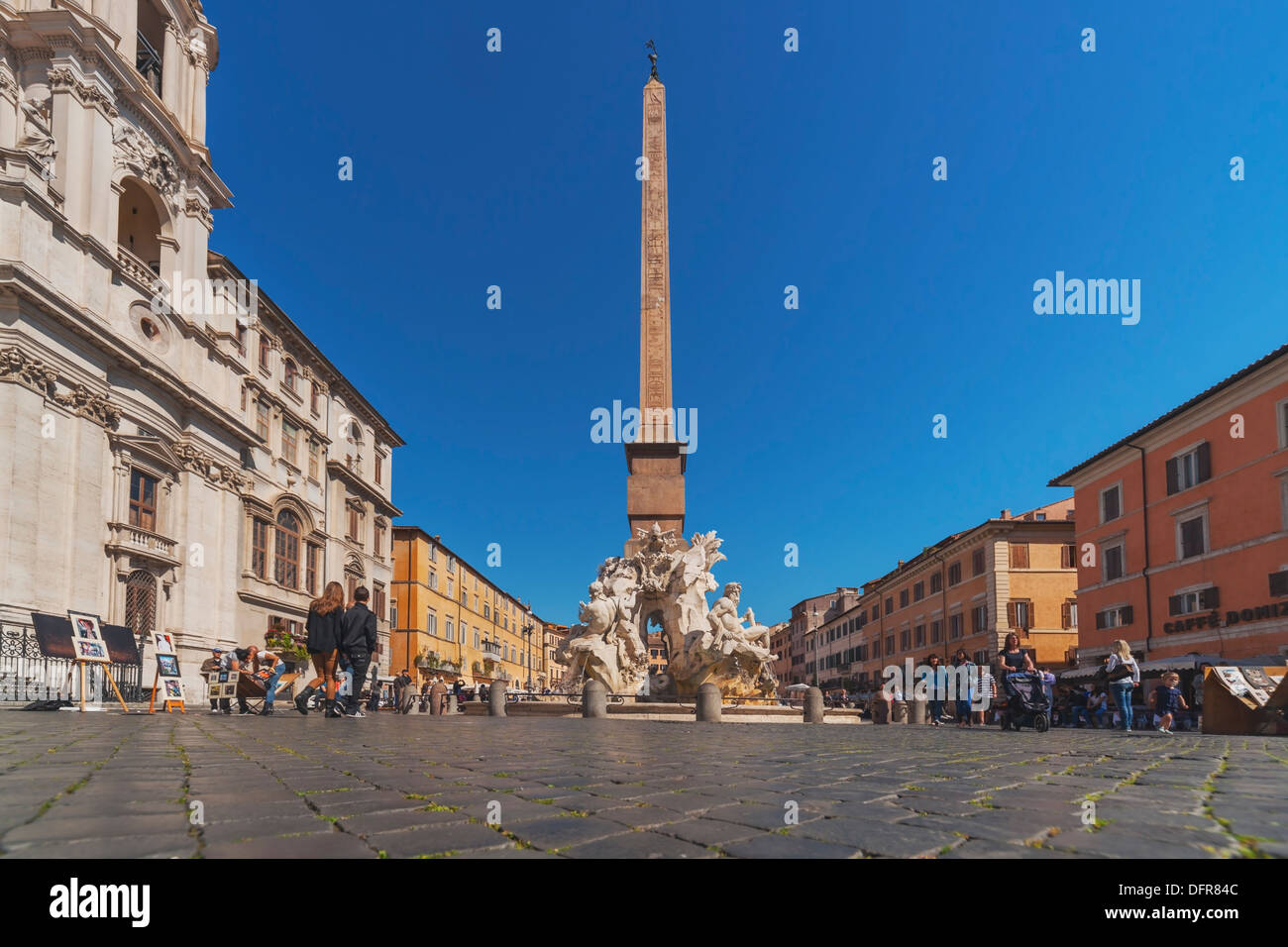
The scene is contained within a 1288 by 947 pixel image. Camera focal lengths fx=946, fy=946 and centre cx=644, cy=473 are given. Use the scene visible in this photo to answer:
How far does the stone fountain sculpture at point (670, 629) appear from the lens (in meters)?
21.0

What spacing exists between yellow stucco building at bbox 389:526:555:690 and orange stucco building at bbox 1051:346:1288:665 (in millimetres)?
24019

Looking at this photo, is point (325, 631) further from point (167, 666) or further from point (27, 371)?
point (27, 371)

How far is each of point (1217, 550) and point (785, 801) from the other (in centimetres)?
2912

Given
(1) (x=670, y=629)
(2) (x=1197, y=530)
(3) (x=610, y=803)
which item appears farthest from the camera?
(2) (x=1197, y=530)

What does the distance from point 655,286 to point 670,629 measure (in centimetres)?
953

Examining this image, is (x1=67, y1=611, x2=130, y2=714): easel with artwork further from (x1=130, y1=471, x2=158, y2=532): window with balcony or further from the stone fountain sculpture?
(x1=130, y1=471, x2=158, y2=532): window with balcony

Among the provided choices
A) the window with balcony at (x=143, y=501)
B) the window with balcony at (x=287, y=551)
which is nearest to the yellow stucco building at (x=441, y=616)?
the window with balcony at (x=287, y=551)

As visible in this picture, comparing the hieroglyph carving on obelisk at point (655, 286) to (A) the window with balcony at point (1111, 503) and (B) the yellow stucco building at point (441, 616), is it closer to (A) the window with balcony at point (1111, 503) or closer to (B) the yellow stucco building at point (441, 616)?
(A) the window with balcony at point (1111, 503)

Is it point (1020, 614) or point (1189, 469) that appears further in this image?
point (1020, 614)

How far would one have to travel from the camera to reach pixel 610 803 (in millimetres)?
3980

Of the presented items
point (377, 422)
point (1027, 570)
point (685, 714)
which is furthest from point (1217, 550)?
point (377, 422)

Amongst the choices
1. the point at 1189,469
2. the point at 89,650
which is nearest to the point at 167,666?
the point at 89,650

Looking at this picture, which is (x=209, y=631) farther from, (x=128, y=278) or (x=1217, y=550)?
(x=1217, y=550)

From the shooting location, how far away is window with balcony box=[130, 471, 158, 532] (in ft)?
85.9
